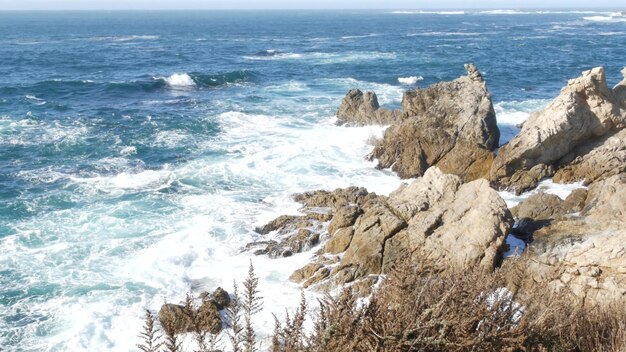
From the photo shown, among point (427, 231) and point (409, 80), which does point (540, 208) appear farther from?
point (409, 80)

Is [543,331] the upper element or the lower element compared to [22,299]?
upper

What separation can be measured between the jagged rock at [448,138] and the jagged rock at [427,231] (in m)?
6.86

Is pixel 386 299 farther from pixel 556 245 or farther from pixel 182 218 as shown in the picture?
pixel 182 218

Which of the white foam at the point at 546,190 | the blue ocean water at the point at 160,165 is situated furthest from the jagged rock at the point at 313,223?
the white foam at the point at 546,190

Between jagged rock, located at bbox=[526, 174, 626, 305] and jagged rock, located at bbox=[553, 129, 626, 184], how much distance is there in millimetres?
5883

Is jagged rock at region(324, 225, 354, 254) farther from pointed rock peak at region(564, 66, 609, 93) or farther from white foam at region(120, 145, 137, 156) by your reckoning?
white foam at region(120, 145, 137, 156)

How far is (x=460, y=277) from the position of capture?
7.02 m

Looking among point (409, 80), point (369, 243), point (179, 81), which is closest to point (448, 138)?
point (369, 243)

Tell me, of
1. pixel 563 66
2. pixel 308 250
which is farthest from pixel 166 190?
pixel 563 66

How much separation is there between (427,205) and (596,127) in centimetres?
1049

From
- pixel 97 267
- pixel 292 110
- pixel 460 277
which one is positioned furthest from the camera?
pixel 292 110

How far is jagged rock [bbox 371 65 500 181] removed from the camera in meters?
22.6

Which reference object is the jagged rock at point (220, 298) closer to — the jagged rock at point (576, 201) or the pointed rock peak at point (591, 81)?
the jagged rock at point (576, 201)

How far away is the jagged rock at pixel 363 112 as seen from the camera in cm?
3045
